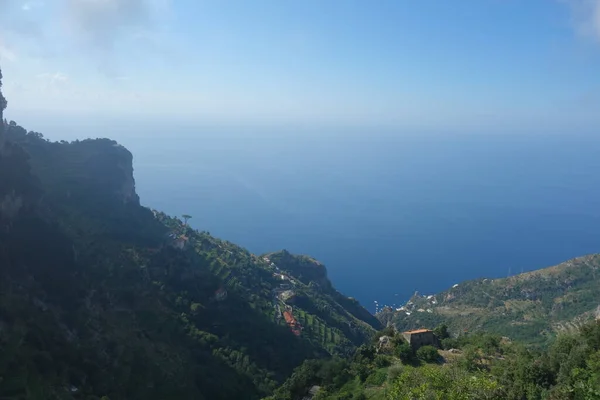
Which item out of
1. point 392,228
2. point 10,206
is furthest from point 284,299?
point 392,228

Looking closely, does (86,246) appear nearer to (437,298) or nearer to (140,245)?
(140,245)

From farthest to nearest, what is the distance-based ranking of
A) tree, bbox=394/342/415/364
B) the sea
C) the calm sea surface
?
the calm sea surface → the sea → tree, bbox=394/342/415/364

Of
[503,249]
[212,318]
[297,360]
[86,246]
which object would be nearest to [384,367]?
[297,360]

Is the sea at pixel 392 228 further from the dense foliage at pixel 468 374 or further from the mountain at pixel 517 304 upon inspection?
the dense foliage at pixel 468 374

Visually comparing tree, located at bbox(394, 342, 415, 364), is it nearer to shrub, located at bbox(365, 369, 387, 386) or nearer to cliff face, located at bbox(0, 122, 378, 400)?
shrub, located at bbox(365, 369, 387, 386)

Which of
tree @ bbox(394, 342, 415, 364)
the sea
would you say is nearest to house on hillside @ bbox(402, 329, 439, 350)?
tree @ bbox(394, 342, 415, 364)

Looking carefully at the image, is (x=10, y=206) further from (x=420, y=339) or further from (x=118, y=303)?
(x=420, y=339)
